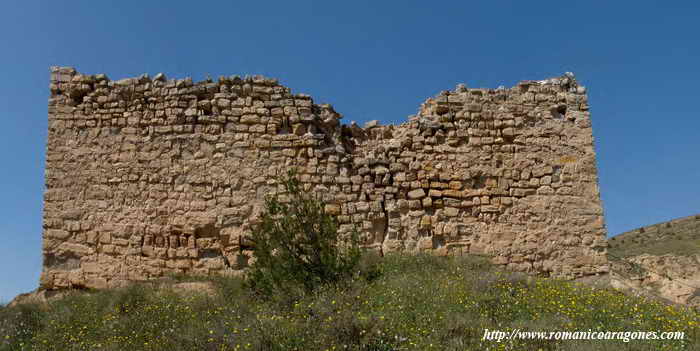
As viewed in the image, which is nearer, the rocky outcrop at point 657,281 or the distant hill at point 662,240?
the rocky outcrop at point 657,281

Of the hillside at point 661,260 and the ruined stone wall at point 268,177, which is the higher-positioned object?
the ruined stone wall at point 268,177

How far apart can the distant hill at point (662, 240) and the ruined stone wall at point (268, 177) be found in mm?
10978

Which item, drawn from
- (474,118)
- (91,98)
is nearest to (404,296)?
(474,118)

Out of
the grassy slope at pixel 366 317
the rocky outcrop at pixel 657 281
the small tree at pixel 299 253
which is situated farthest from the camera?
the rocky outcrop at pixel 657 281

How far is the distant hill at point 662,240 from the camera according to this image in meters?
18.8

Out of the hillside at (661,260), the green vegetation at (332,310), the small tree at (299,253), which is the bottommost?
the hillside at (661,260)

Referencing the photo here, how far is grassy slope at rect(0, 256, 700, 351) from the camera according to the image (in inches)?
177

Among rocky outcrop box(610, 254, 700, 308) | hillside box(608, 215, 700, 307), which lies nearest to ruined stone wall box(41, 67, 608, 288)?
rocky outcrop box(610, 254, 700, 308)

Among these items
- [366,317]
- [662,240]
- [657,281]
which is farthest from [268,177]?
[662,240]

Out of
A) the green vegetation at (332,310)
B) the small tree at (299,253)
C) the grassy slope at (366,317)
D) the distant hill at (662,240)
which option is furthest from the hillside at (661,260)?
the small tree at (299,253)

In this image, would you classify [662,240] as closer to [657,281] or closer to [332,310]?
[657,281]

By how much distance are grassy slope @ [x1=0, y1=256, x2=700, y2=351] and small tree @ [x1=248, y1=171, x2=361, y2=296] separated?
10.5 inches

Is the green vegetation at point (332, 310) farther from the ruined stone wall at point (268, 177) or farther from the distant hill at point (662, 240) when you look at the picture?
the distant hill at point (662, 240)

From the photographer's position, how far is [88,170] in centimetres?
747
